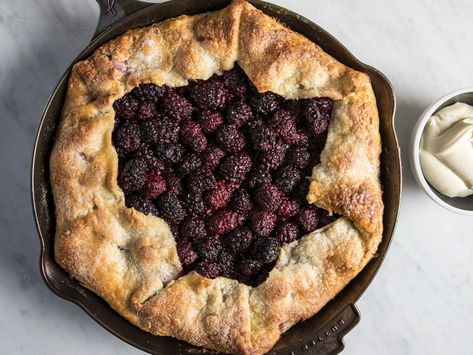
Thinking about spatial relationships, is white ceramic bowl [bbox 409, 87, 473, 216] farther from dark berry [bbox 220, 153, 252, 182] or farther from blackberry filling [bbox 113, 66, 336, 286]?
dark berry [bbox 220, 153, 252, 182]

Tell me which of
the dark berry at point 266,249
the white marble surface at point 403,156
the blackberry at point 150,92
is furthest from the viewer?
the white marble surface at point 403,156

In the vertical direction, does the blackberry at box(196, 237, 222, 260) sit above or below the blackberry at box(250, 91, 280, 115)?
below

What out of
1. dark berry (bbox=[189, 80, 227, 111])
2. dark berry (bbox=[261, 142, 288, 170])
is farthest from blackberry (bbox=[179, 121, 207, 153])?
dark berry (bbox=[261, 142, 288, 170])

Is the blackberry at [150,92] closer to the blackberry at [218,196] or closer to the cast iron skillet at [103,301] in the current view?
the cast iron skillet at [103,301]

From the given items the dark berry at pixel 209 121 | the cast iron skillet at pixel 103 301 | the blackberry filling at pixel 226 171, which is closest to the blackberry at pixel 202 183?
the blackberry filling at pixel 226 171

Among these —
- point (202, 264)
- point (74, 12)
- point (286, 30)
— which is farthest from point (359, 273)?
point (74, 12)

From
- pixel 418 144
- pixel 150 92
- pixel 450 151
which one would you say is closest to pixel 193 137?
pixel 150 92

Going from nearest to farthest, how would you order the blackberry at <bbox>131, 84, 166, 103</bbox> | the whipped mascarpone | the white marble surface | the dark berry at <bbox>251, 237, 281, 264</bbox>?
the dark berry at <bbox>251, 237, 281, 264</bbox> → the blackberry at <bbox>131, 84, 166, 103</bbox> → the whipped mascarpone → the white marble surface

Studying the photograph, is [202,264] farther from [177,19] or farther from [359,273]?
[177,19]
